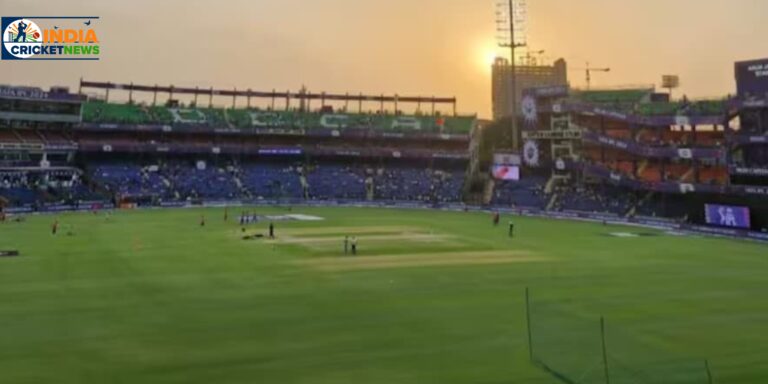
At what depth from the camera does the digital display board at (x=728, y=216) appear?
5869 cm

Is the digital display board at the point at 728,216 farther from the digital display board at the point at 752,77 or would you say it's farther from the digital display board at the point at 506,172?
the digital display board at the point at 506,172

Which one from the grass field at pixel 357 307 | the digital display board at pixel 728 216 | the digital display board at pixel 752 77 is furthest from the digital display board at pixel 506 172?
the grass field at pixel 357 307

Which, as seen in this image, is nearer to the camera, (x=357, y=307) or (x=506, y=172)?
(x=357, y=307)

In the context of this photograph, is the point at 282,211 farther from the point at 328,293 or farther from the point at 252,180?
the point at 328,293

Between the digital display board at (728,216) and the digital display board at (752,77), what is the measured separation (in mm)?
11766

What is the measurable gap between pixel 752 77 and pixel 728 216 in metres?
14.5

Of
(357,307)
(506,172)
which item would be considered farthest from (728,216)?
(357,307)

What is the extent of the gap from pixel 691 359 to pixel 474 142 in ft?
295

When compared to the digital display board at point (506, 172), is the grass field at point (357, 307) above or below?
below

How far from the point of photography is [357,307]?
2622cm

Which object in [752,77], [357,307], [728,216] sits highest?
[752,77]

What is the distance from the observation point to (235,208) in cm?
8138

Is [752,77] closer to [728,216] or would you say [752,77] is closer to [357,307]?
[728,216]

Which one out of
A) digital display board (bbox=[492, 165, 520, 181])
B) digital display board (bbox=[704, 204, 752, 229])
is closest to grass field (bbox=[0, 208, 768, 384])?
digital display board (bbox=[704, 204, 752, 229])
